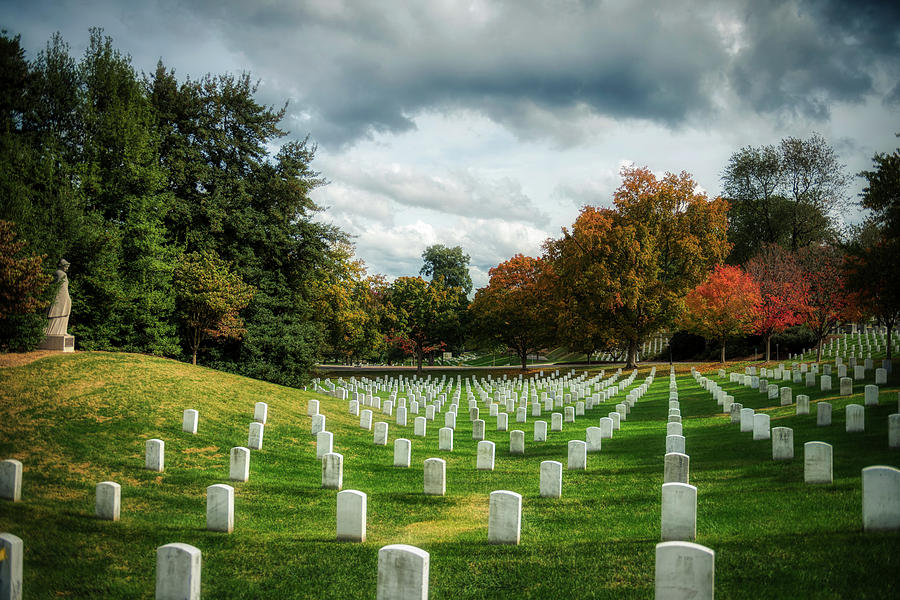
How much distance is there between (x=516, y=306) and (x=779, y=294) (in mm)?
19020

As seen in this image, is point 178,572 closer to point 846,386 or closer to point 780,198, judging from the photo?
point 846,386

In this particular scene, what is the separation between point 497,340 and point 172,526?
40.9m

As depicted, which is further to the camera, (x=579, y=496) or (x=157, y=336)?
(x=157, y=336)

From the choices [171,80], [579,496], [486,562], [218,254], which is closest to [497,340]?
[218,254]

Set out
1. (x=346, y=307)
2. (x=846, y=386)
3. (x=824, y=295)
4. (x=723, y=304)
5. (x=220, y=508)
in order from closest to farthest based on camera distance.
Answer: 1. (x=220, y=508)
2. (x=846, y=386)
3. (x=824, y=295)
4. (x=723, y=304)
5. (x=346, y=307)

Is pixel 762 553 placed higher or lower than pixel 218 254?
lower

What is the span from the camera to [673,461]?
337 inches

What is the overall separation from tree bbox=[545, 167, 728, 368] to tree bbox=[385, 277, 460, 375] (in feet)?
43.4

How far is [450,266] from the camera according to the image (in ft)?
261

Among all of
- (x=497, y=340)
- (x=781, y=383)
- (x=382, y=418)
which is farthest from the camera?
(x=497, y=340)

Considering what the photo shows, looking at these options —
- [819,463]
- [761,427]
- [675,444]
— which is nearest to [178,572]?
[819,463]

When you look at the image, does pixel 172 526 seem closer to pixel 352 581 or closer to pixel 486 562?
pixel 352 581

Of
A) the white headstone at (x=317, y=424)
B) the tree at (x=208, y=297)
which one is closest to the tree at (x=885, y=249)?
the white headstone at (x=317, y=424)

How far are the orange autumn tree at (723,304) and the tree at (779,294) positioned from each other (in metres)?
0.77
